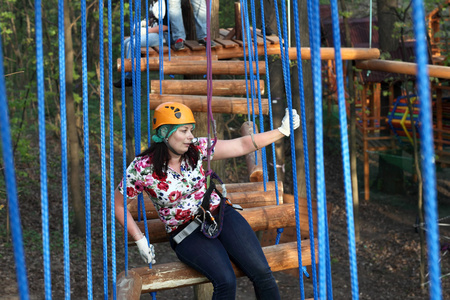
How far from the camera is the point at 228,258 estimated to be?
9.34 feet

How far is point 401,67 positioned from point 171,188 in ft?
9.35

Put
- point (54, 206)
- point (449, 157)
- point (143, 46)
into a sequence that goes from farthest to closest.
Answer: point (449, 157), point (54, 206), point (143, 46)

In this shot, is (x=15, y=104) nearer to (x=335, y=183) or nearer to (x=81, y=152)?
(x=81, y=152)

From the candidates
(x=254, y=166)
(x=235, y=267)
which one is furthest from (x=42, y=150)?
(x=254, y=166)

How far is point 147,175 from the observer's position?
2.89 metres

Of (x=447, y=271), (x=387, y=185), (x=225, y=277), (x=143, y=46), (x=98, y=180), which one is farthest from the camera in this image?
(x=387, y=185)

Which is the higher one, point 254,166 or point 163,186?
point 163,186

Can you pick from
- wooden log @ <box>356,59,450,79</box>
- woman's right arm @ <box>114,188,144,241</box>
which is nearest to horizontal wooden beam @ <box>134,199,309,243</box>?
woman's right arm @ <box>114,188,144,241</box>

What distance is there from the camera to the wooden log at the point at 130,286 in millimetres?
2643

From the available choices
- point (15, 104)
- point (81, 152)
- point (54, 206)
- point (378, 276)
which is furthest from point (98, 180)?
point (378, 276)

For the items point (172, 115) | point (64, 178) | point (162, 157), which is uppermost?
point (172, 115)

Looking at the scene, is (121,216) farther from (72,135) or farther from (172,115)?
(72,135)

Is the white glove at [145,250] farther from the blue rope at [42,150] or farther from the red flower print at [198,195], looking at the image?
the blue rope at [42,150]

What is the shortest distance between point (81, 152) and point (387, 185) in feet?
25.3
